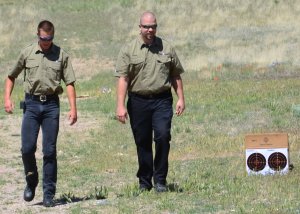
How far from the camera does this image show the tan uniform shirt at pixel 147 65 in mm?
8648

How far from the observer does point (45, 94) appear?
8.54 m

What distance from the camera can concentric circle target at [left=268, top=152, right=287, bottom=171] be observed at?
9.79 metres

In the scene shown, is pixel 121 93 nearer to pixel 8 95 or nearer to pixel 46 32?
pixel 46 32

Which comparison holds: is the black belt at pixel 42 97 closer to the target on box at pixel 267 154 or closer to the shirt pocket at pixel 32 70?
the shirt pocket at pixel 32 70

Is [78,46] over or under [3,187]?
over

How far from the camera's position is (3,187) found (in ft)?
35.3

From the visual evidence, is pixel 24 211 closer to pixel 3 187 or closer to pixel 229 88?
pixel 3 187

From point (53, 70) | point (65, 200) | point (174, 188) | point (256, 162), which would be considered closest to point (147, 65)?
point (53, 70)

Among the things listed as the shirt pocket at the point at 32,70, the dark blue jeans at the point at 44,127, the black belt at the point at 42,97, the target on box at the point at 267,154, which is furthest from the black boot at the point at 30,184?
the target on box at the point at 267,154

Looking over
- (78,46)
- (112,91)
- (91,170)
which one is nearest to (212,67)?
(112,91)

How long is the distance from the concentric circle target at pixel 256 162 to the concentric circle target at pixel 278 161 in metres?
0.11

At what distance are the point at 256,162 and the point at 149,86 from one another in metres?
1.96

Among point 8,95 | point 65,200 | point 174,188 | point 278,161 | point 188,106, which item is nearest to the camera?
point 8,95

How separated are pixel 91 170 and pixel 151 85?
11.6 ft
